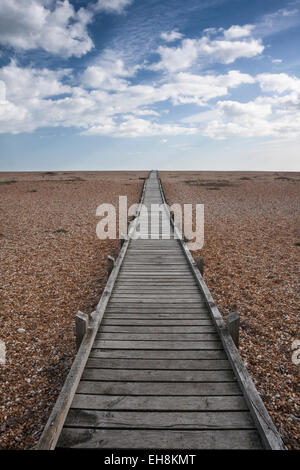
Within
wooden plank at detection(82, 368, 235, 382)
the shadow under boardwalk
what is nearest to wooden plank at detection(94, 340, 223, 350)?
the shadow under boardwalk

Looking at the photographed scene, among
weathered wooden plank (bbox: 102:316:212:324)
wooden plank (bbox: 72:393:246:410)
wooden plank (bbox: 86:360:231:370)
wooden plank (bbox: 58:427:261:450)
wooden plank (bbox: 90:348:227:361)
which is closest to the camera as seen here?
wooden plank (bbox: 58:427:261:450)

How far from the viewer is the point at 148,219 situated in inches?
592

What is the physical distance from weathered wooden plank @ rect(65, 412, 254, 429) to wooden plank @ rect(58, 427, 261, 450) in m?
0.05

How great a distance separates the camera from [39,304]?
23.5 ft

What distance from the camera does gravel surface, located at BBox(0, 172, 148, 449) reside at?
164 inches

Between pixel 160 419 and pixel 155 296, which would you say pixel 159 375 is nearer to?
pixel 160 419

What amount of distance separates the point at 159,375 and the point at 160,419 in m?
0.70

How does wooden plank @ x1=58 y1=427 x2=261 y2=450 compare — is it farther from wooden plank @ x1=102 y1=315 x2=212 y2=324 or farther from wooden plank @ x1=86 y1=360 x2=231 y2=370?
wooden plank @ x1=102 y1=315 x2=212 y2=324

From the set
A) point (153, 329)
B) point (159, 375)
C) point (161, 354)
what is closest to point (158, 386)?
point (159, 375)

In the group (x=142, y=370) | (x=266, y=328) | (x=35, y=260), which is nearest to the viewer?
(x=142, y=370)

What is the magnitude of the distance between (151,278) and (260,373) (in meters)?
3.50
